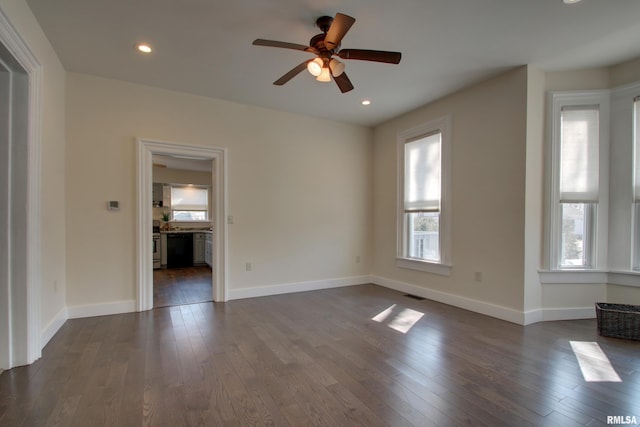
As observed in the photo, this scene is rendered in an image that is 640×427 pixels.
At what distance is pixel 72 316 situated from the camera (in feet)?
11.5

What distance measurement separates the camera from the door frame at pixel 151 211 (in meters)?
3.82

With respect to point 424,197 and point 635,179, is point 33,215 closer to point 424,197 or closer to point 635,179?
point 424,197

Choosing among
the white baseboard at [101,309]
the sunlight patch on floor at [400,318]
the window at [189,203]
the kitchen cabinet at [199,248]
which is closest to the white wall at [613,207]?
the sunlight patch on floor at [400,318]

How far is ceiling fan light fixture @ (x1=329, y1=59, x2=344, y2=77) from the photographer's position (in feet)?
8.31

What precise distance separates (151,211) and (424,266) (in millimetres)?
3836

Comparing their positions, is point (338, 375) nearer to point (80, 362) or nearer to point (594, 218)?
point (80, 362)

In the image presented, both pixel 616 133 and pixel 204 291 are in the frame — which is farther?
pixel 204 291

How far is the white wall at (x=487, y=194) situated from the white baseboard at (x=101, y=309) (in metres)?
3.96

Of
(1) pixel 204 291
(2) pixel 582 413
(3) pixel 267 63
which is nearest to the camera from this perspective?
(2) pixel 582 413

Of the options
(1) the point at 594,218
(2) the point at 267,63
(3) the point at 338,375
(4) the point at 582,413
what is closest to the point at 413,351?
(3) the point at 338,375

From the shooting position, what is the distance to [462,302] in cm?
397

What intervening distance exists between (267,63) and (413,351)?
3211 millimetres

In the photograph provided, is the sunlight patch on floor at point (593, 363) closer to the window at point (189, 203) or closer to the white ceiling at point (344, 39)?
the white ceiling at point (344, 39)

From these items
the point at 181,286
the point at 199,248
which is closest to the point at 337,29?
the point at 181,286
